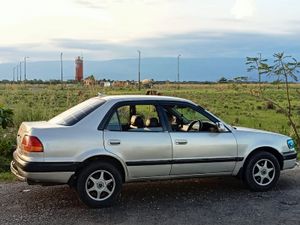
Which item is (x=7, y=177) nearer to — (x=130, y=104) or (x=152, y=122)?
(x=130, y=104)

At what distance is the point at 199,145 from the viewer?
7406 millimetres

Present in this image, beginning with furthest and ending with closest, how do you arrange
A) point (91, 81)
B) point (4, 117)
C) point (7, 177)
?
point (91, 81), point (4, 117), point (7, 177)

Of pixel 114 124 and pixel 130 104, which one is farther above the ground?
pixel 130 104

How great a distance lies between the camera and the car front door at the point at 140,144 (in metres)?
7.02

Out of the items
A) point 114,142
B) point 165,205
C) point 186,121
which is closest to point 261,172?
point 186,121

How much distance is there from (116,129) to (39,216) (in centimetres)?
159

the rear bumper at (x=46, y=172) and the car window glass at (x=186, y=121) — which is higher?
the car window glass at (x=186, y=121)

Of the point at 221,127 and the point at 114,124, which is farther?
the point at 221,127

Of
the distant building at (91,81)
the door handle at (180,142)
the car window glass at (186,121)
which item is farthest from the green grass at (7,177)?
the distant building at (91,81)

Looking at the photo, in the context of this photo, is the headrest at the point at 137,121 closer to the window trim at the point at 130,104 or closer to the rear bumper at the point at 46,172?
the window trim at the point at 130,104

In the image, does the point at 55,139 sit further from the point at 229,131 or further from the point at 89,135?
the point at 229,131

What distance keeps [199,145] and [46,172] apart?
2.27 metres

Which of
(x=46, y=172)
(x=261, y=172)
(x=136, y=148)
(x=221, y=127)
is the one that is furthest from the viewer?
(x=261, y=172)

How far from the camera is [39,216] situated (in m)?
6.53
